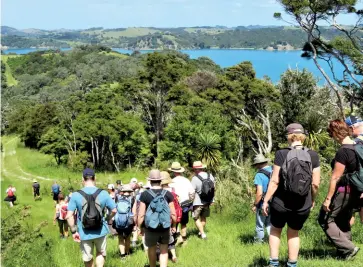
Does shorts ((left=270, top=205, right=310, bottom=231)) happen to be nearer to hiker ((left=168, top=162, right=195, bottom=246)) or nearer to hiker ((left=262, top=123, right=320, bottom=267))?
hiker ((left=262, top=123, right=320, bottom=267))

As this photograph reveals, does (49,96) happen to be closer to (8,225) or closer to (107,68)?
(107,68)

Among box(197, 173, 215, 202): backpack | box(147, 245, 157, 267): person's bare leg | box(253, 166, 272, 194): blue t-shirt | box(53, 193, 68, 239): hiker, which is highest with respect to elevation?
box(253, 166, 272, 194): blue t-shirt

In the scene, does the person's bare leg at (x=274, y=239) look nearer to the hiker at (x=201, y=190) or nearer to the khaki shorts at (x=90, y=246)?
the khaki shorts at (x=90, y=246)

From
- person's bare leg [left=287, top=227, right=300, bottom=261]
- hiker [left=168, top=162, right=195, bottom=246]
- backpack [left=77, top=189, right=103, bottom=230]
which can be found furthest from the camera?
hiker [left=168, top=162, right=195, bottom=246]

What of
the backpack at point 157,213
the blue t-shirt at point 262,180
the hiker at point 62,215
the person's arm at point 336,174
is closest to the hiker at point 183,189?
the blue t-shirt at point 262,180

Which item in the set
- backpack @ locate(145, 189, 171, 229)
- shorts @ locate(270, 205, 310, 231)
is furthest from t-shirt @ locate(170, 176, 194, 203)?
shorts @ locate(270, 205, 310, 231)

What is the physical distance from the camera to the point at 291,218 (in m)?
3.91

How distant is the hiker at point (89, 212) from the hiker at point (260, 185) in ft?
6.17

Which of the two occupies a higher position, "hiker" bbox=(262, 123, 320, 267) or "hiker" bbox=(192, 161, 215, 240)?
"hiker" bbox=(262, 123, 320, 267)

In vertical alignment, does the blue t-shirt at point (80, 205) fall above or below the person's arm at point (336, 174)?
below

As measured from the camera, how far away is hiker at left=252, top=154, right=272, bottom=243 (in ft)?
17.4

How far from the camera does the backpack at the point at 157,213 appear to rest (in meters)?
4.69

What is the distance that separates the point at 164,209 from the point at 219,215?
425 cm

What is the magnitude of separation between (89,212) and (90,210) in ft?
0.09
